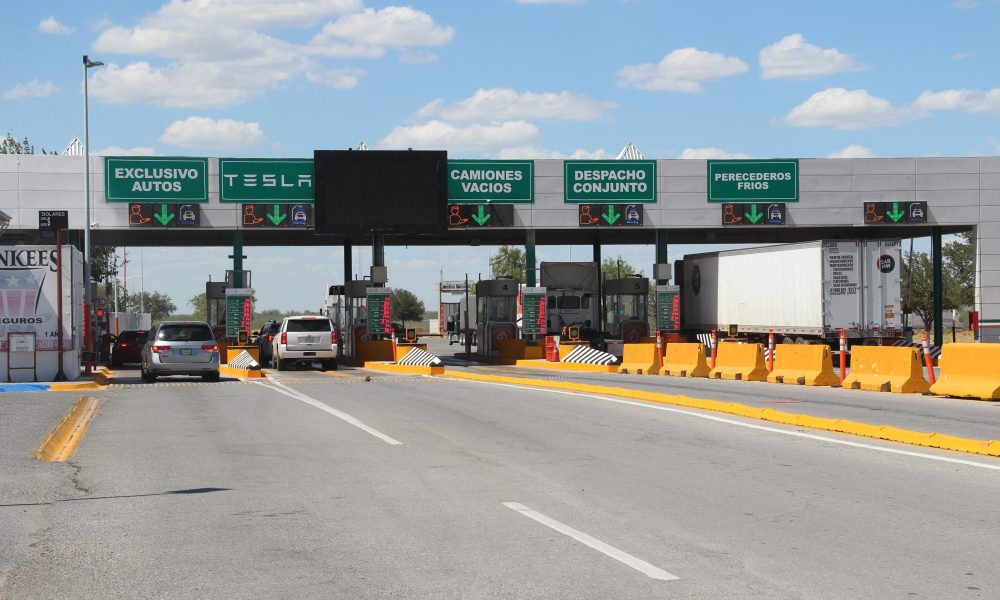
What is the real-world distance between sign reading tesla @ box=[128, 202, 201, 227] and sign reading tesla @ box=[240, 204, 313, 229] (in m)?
1.84

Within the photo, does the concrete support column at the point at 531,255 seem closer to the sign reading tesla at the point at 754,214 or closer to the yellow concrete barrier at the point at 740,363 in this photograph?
the sign reading tesla at the point at 754,214

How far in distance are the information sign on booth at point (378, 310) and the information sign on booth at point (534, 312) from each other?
17.6 feet

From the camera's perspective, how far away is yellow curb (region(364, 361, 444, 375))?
118 feet

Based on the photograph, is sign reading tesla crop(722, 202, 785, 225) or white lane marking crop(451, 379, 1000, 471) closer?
white lane marking crop(451, 379, 1000, 471)

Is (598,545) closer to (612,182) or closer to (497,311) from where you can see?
(612,182)

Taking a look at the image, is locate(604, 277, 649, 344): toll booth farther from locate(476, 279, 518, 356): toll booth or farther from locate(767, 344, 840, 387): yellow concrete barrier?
locate(767, 344, 840, 387): yellow concrete barrier

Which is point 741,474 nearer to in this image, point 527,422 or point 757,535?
point 757,535

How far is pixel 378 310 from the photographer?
156ft

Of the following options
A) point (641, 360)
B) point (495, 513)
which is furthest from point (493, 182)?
point (495, 513)

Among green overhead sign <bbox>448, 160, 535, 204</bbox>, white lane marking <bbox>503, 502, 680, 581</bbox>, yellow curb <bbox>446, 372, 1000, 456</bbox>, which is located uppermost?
green overhead sign <bbox>448, 160, 535, 204</bbox>

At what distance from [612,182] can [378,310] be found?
10.6 meters

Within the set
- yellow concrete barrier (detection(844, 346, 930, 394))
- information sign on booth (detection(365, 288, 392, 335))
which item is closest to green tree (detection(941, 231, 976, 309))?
information sign on booth (detection(365, 288, 392, 335))

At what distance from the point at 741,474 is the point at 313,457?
485cm

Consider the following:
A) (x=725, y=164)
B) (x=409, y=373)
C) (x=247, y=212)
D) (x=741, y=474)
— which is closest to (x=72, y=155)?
(x=247, y=212)
